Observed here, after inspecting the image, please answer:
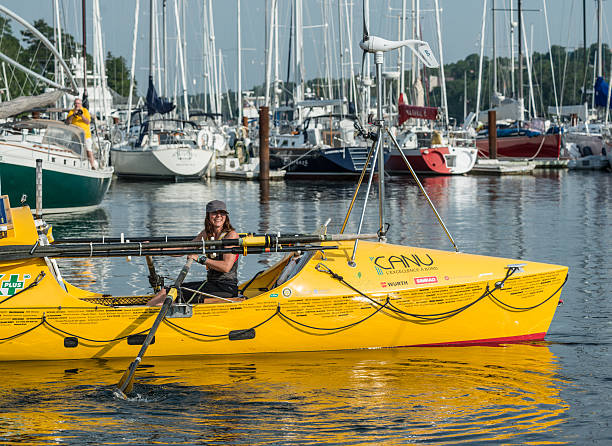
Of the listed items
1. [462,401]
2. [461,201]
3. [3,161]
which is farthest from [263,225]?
[462,401]

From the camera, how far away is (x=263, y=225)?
22.3 meters

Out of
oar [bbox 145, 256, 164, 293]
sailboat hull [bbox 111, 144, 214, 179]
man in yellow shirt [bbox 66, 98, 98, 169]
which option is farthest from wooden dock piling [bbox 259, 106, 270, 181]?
oar [bbox 145, 256, 164, 293]

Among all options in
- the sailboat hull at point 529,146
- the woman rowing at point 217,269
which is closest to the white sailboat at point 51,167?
the woman rowing at point 217,269

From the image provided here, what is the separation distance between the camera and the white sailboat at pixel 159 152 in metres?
40.6

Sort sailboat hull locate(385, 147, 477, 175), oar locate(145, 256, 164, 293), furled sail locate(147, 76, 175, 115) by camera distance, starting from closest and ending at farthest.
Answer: oar locate(145, 256, 164, 293), furled sail locate(147, 76, 175, 115), sailboat hull locate(385, 147, 477, 175)

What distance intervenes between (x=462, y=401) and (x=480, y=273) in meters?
2.00

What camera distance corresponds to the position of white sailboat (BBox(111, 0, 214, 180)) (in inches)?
1598

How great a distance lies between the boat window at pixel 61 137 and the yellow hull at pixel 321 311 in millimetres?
14148

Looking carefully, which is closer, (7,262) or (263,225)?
(7,262)

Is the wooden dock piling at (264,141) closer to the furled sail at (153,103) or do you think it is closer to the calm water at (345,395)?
the furled sail at (153,103)

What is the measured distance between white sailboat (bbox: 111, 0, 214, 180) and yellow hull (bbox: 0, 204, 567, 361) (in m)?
30.9

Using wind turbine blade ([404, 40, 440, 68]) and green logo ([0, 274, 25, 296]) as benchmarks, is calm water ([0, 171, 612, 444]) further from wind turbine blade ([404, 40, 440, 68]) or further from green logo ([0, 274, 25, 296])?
wind turbine blade ([404, 40, 440, 68])

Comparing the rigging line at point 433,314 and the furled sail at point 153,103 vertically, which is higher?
the furled sail at point 153,103

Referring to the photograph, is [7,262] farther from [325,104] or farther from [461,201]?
[325,104]
